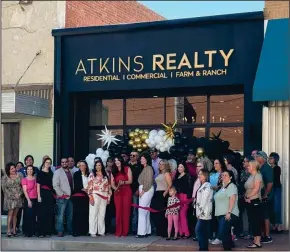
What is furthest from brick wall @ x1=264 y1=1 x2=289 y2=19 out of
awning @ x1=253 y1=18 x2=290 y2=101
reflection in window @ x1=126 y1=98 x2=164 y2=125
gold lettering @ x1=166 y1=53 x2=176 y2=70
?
reflection in window @ x1=126 y1=98 x2=164 y2=125

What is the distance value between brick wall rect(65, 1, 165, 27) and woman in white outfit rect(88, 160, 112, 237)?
513 cm

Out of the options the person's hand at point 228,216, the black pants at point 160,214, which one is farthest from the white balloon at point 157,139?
the person's hand at point 228,216

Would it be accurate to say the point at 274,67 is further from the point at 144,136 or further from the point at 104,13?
the point at 104,13

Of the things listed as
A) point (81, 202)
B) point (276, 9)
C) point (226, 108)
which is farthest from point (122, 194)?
point (276, 9)

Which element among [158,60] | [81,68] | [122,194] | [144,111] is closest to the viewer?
[122,194]

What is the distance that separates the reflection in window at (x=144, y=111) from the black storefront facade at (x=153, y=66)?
157mm

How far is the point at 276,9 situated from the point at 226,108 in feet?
8.91

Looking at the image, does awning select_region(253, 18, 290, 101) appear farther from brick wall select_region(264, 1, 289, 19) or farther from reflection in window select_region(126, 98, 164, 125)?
reflection in window select_region(126, 98, 164, 125)

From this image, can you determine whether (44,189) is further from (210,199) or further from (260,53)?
(260,53)

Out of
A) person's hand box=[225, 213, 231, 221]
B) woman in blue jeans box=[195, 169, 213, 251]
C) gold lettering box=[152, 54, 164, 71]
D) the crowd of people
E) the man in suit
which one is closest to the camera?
person's hand box=[225, 213, 231, 221]

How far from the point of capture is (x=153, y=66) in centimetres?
1387

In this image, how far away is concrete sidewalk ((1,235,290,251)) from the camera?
10.4 meters

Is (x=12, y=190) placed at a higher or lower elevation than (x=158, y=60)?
lower

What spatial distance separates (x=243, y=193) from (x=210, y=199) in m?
0.82
